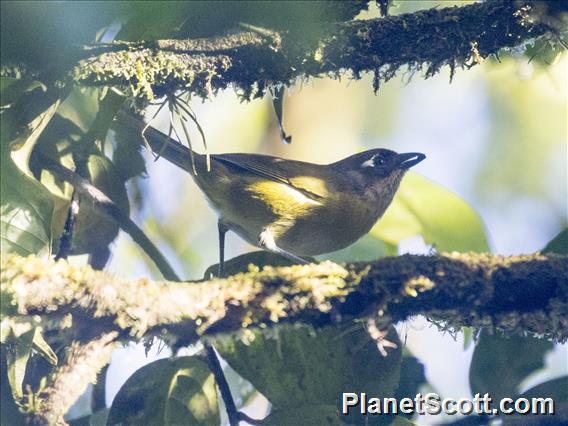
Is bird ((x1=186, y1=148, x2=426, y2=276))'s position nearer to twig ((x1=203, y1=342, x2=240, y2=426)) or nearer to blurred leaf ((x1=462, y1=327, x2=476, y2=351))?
blurred leaf ((x1=462, y1=327, x2=476, y2=351))

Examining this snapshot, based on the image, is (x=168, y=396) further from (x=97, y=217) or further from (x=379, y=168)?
(x=379, y=168)

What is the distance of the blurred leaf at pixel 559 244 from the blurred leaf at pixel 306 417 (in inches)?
38.2

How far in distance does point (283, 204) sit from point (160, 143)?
0.86m

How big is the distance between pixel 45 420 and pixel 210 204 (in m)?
2.63

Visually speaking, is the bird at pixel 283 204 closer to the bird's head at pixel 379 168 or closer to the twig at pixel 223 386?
the bird's head at pixel 379 168

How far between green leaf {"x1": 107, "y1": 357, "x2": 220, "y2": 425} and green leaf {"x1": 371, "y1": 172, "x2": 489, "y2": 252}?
1256mm

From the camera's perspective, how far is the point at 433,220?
3.49 meters

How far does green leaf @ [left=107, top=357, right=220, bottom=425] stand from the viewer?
2.56 m

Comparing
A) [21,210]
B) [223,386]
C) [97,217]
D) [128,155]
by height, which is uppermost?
[128,155]

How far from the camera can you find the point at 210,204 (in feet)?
14.8

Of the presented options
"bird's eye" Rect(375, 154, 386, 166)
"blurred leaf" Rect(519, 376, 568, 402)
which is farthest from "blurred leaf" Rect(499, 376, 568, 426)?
"bird's eye" Rect(375, 154, 386, 166)

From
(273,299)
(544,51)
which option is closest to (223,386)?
(273,299)

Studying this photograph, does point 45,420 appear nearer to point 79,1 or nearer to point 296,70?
point 79,1

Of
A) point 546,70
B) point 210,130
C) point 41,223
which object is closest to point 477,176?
point 210,130
